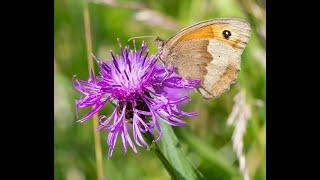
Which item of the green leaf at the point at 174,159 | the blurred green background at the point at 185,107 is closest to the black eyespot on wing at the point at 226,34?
the green leaf at the point at 174,159

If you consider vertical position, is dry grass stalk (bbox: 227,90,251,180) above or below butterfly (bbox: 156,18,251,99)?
below

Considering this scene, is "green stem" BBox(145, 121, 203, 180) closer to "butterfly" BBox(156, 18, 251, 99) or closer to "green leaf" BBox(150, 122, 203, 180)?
"green leaf" BBox(150, 122, 203, 180)

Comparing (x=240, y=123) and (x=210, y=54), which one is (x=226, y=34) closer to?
(x=210, y=54)

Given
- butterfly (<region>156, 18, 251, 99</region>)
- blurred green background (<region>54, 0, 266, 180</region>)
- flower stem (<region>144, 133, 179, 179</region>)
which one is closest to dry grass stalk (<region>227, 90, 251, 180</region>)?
blurred green background (<region>54, 0, 266, 180</region>)

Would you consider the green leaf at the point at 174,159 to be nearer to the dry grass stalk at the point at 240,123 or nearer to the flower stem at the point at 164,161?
the flower stem at the point at 164,161
